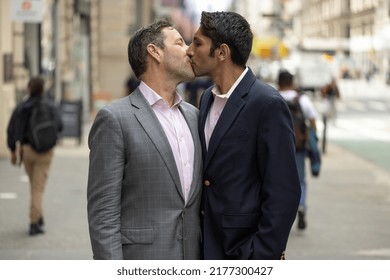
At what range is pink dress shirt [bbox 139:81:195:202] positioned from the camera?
374 cm

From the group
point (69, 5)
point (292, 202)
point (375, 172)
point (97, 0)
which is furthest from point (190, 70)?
point (97, 0)

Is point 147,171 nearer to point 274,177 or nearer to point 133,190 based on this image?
point 133,190

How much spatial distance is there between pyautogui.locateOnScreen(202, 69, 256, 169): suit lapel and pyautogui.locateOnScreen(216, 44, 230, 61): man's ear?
0.15m

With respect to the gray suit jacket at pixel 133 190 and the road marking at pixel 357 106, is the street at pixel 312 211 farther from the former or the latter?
the road marking at pixel 357 106

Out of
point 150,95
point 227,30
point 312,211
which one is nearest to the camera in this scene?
point 227,30

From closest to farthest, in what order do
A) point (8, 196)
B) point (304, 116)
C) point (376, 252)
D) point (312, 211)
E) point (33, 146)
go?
point (376, 252) → point (33, 146) → point (304, 116) → point (312, 211) → point (8, 196)

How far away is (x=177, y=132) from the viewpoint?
3779 mm

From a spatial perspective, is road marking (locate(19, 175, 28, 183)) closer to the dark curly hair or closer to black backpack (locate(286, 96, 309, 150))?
black backpack (locate(286, 96, 309, 150))

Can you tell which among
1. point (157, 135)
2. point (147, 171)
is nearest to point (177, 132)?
point (157, 135)

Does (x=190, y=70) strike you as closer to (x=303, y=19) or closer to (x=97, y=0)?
(x=97, y=0)

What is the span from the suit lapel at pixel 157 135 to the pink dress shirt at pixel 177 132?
0.12ft

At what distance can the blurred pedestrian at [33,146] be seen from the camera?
32.9 ft

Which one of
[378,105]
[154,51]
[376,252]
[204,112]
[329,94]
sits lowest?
[378,105]

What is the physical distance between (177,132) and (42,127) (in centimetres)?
653
